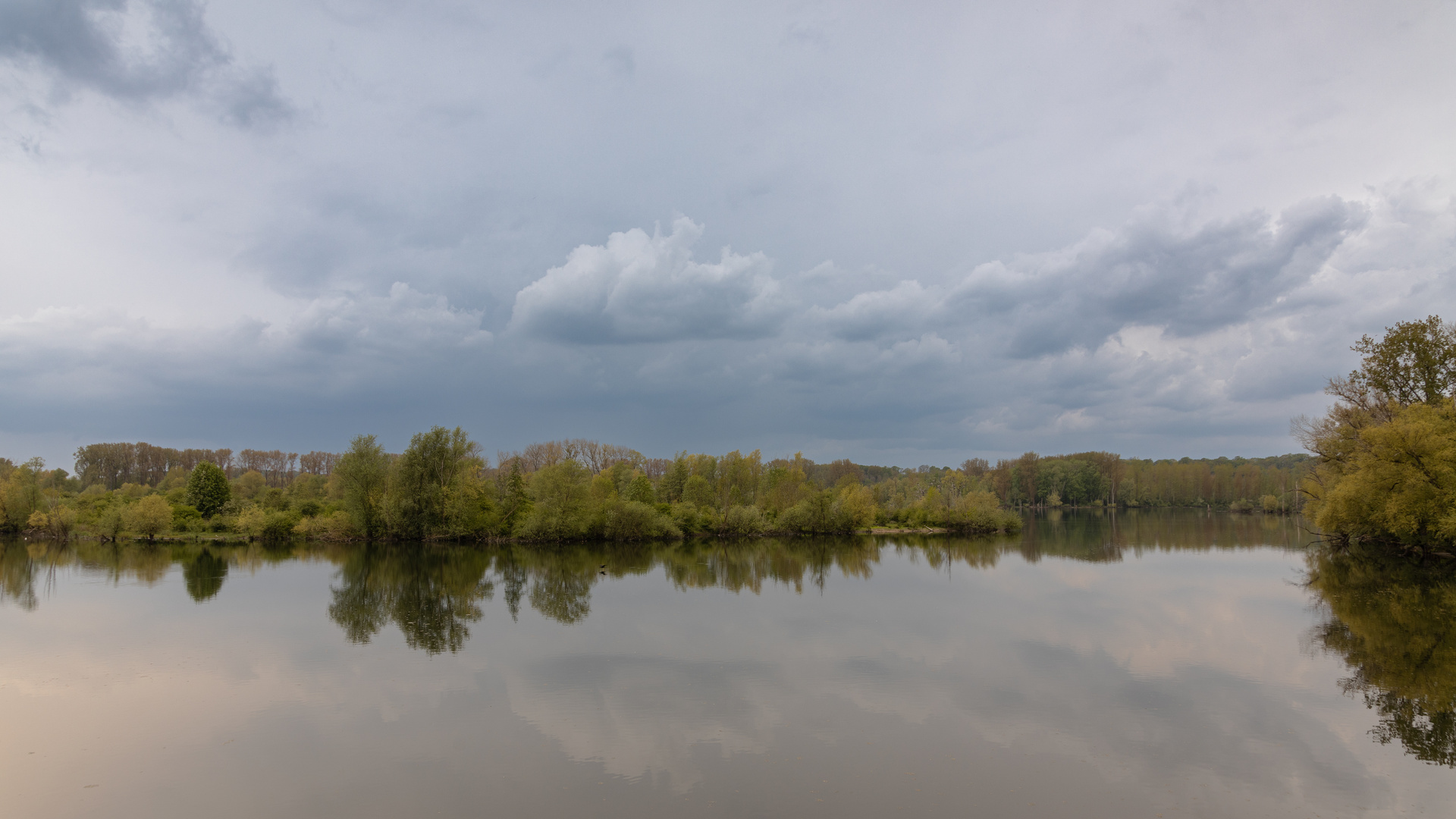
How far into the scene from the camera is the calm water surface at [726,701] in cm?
852

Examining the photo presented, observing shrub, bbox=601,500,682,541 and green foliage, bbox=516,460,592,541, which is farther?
shrub, bbox=601,500,682,541

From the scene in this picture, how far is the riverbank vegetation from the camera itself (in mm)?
27750

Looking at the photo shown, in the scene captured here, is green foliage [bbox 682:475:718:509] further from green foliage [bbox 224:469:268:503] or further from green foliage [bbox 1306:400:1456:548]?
green foliage [bbox 1306:400:1456:548]

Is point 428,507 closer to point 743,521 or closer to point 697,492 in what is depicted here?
point 697,492

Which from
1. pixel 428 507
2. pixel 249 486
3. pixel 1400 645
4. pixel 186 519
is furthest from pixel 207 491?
pixel 1400 645

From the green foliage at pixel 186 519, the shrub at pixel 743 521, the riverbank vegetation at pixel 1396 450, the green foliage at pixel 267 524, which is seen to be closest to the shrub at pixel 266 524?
the green foliage at pixel 267 524

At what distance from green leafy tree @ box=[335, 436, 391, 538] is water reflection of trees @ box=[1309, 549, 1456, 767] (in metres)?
50.3

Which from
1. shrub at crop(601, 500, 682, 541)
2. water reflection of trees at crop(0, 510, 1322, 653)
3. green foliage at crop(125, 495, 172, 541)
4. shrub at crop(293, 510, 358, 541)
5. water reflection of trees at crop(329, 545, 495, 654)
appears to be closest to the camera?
water reflection of trees at crop(329, 545, 495, 654)

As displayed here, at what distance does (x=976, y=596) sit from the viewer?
80.9 ft

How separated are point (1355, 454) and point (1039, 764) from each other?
34.7 metres

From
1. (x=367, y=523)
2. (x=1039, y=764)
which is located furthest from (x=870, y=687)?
(x=367, y=523)

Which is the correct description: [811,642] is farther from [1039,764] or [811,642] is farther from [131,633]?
[131,633]

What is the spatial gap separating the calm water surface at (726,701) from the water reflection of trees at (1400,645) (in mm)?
100

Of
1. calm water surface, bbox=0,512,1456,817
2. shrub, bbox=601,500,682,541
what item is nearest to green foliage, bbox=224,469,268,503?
shrub, bbox=601,500,682,541
